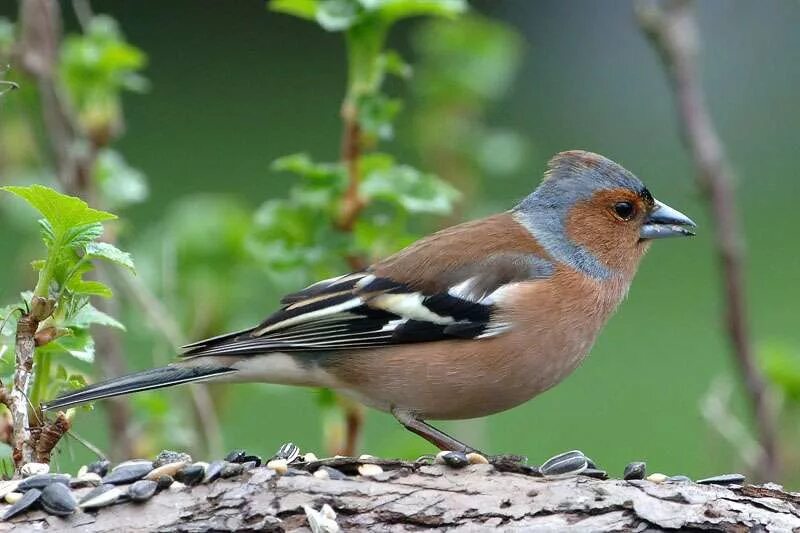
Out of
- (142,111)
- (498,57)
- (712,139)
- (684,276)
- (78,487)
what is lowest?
(78,487)

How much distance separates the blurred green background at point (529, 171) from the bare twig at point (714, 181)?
25cm

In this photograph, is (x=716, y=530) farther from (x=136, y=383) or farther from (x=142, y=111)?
(x=142, y=111)

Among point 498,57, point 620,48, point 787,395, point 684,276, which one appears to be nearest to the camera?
point 787,395

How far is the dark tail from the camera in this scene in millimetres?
3870

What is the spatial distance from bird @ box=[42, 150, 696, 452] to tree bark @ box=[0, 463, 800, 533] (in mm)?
977

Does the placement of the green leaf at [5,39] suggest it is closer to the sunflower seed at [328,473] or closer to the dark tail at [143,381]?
the dark tail at [143,381]

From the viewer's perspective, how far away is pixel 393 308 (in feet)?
15.8

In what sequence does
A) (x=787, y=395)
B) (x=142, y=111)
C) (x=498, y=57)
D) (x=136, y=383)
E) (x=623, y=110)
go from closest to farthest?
(x=136, y=383) < (x=787, y=395) < (x=498, y=57) < (x=142, y=111) < (x=623, y=110)

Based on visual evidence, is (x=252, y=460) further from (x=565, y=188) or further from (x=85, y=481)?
(x=565, y=188)

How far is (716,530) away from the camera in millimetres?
3508

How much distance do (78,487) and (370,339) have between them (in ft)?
4.77

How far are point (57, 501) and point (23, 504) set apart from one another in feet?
0.27

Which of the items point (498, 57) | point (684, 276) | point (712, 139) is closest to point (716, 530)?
point (712, 139)

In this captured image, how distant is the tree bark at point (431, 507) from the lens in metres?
3.39
